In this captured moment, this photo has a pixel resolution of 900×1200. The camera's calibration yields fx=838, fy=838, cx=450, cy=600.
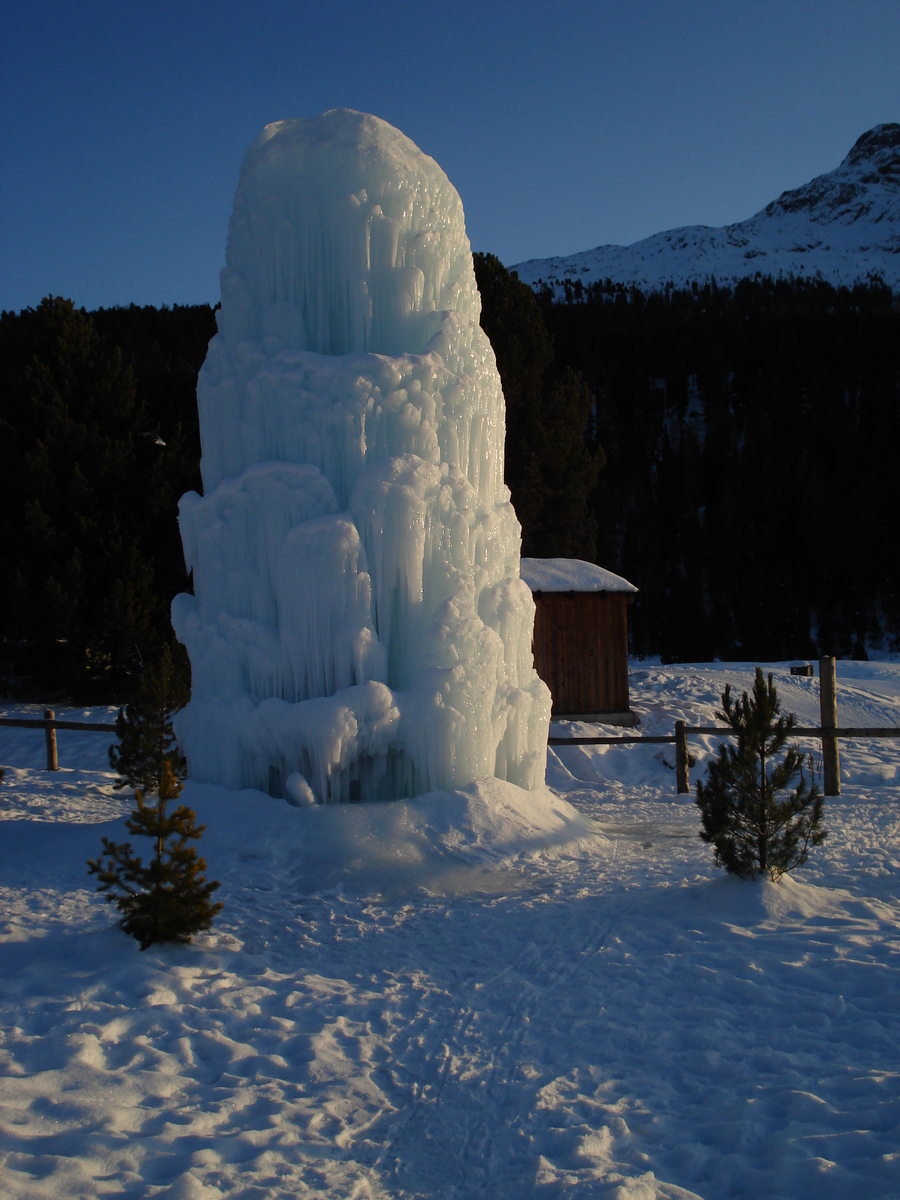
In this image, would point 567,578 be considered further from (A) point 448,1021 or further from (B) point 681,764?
(A) point 448,1021

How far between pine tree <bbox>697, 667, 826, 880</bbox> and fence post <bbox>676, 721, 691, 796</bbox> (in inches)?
210

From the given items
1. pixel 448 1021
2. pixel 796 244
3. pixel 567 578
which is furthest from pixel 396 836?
pixel 796 244

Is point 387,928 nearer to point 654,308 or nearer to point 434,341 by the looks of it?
point 434,341

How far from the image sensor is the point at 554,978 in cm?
434

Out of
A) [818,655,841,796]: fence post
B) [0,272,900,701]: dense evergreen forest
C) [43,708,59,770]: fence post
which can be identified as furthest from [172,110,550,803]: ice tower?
[0,272,900,701]: dense evergreen forest

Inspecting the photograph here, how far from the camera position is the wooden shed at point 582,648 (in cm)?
1531

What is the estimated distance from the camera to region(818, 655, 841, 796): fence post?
32.8 ft

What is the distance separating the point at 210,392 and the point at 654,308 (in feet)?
208

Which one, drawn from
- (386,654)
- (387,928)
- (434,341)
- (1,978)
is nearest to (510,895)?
(387,928)

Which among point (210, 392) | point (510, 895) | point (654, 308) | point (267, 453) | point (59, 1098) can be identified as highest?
point (654, 308)

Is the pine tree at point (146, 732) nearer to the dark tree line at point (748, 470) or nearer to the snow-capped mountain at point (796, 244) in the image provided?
the dark tree line at point (748, 470)

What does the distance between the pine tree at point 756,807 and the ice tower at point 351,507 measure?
249 centimetres

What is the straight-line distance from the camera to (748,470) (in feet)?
148

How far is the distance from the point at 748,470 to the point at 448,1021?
1782 inches
